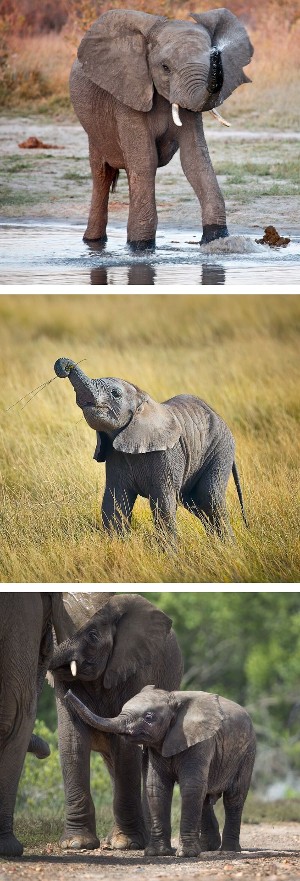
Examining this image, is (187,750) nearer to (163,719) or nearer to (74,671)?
(163,719)

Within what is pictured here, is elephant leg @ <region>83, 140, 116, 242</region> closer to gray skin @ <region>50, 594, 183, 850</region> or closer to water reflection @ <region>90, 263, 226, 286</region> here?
water reflection @ <region>90, 263, 226, 286</region>

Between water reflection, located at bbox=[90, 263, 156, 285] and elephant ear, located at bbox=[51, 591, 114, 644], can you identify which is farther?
water reflection, located at bbox=[90, 263, 156, 285]

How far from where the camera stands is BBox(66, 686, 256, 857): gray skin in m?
10.4

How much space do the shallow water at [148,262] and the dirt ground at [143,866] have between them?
3175 mm

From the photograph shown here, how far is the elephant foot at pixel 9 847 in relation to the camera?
33.3ft

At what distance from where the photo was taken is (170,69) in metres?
12.9

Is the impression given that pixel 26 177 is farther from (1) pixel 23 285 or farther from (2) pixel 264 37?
(1) pixel 23 285

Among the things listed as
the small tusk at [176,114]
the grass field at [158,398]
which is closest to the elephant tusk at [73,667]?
the grass field at [158,398]

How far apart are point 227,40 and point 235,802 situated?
15.6ft

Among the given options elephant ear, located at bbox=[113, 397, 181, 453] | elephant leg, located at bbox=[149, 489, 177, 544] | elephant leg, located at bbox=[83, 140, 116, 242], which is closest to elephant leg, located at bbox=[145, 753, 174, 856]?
elephant leg, located at bbox=[149, 489, 177, 544]

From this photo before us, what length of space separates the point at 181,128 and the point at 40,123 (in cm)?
976

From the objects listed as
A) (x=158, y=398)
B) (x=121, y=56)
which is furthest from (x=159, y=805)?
(x=121, y=56)

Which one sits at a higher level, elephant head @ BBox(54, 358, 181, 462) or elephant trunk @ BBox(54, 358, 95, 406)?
elephant trunk @ BBox(54, 358, 95, 406)

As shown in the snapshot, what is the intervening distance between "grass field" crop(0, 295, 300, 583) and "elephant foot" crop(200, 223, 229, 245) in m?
0.84
